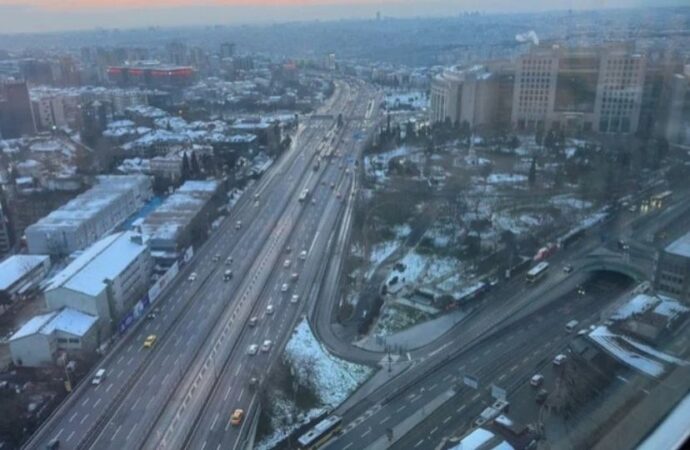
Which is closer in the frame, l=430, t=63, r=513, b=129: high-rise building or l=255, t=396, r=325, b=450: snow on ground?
l=255, t=396, r=325, b=450: snow on ground

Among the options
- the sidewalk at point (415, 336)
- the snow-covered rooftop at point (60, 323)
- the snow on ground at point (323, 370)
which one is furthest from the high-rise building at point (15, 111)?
the sidewalk at point (415, 336)

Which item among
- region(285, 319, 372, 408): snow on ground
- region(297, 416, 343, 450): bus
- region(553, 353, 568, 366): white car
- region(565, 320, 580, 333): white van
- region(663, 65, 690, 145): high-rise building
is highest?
region(663, 65, 690, 145): high-rise building

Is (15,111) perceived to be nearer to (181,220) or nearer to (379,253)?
(181,220)

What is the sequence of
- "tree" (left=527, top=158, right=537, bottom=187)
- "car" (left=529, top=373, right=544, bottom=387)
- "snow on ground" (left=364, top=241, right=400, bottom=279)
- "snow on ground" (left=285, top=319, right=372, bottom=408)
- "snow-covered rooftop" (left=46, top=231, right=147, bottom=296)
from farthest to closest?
"tree" (left=527, top=158, right=537, bottom=187) < "snow on ground" (left=364, top=241, right=400, bottom=279) < "snow-covered rooftop" (left=46, top=231, right=147, bottom=296) < "snow on ground" (left=285, top=319, right=372, bottom=408) < "car" (left=529, top=373, right=544, bottom=387)

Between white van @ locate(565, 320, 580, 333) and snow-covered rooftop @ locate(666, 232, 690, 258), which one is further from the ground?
snow-covered rooftop @ locate(666, 232, 690, 258)

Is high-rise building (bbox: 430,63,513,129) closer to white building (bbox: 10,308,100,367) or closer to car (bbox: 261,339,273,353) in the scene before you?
car (bbox: 261,339,273,353)

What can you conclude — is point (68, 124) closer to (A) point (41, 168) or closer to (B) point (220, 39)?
(A) point (41, 168)

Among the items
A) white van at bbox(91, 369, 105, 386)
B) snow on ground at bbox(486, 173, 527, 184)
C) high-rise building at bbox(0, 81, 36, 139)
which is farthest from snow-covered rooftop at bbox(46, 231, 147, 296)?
high-rise building at bbox(0, 81, 36, 139)
